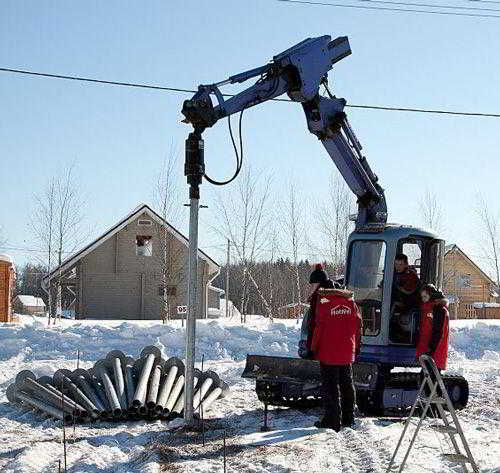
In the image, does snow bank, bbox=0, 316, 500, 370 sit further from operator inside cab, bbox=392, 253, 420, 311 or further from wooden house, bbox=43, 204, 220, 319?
wooden house, bbox=43, 204, 220, 319

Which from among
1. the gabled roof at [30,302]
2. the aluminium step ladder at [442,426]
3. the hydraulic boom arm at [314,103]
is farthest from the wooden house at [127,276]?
the gabled roof at [30,302]

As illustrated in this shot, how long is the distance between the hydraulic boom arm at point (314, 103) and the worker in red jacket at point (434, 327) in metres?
2.69

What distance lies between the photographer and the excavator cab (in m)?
11.2

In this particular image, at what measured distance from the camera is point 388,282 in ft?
37.1

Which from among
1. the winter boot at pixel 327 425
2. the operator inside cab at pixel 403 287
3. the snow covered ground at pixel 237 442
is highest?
the operator inside cab at pixel 403 287

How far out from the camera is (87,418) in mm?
10344

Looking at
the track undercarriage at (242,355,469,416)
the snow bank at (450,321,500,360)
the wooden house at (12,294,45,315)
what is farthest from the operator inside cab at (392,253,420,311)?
the wooden house at (12,294,45,315)

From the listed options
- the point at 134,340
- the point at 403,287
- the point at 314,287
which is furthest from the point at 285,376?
the point at 134,340

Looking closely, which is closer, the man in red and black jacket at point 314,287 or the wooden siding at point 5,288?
the man in red and black jacket at point 314,287

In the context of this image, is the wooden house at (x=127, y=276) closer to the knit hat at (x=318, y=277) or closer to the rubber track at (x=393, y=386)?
the rubber track at (x=393, y=386)

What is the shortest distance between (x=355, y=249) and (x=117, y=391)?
160 inches

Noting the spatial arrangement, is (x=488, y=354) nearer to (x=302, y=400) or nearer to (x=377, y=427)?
(x=302, y=400)

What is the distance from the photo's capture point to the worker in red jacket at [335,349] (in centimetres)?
926

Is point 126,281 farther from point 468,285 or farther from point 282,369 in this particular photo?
point 468,285
